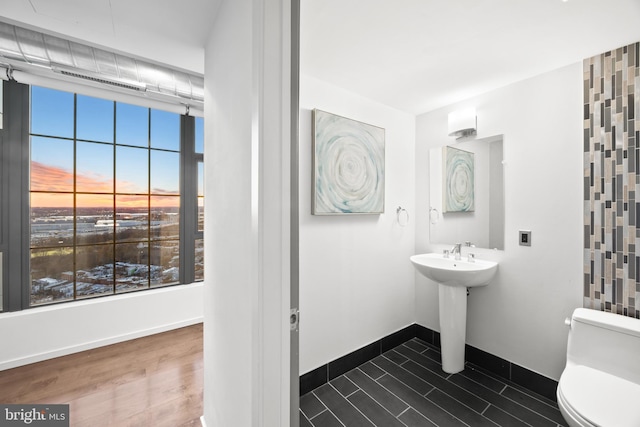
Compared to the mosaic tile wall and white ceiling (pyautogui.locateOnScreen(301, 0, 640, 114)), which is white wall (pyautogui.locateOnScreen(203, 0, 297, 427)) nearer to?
white ceiling (pyautogui.locateOnScreen(301, 0, 640, 114))

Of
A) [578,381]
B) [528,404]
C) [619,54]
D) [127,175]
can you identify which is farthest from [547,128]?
[127,175]

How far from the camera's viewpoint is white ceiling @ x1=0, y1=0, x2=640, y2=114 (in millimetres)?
1326

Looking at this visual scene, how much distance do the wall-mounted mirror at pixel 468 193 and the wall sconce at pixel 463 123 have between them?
8 centimetres

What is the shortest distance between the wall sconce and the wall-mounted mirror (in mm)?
84

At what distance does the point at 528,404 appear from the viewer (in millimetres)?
1865

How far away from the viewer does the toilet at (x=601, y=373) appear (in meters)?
1.22

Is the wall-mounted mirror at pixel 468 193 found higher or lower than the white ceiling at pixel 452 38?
lower

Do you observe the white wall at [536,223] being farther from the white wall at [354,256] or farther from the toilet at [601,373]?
the white wall at [354,256]

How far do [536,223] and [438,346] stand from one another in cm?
141

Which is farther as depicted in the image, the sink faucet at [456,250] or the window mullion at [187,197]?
the window mullion at [187,197]

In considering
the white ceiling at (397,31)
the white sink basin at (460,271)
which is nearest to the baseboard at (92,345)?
the white ceiling at (397,31)

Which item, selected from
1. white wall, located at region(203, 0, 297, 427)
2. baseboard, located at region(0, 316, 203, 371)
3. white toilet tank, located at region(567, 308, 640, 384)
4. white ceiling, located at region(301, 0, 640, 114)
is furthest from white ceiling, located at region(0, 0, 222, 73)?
white toilet tank, located at region(567, 308, 640, 384)

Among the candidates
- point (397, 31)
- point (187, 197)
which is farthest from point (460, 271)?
point (187, 197)

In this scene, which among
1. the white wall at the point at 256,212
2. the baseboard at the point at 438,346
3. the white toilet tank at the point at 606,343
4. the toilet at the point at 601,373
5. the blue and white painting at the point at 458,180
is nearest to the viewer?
the white wall at the point at 256,212
